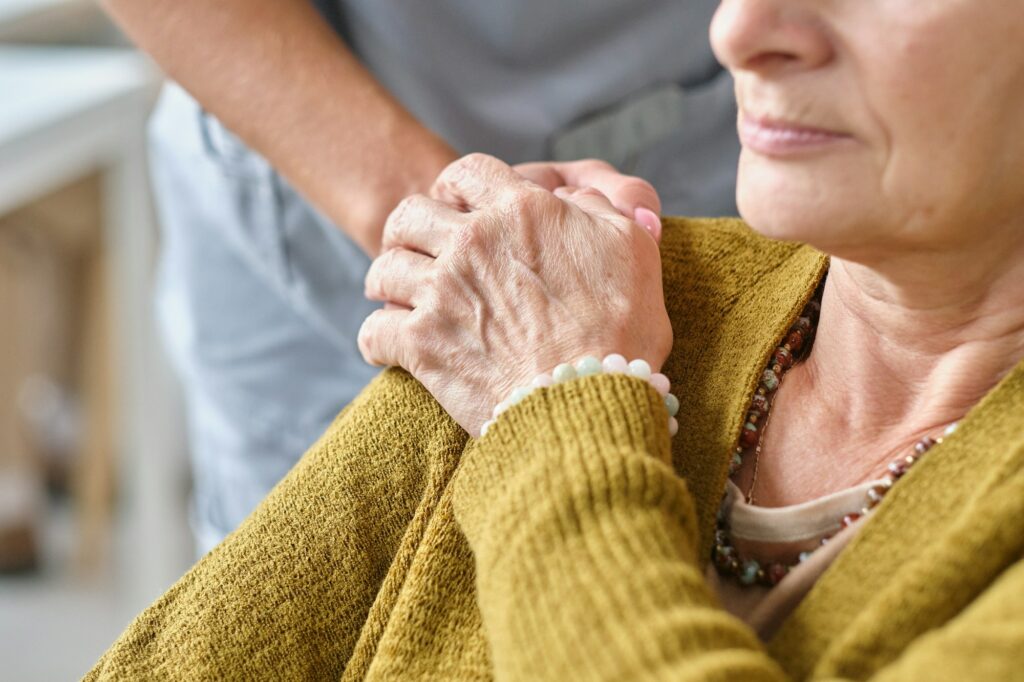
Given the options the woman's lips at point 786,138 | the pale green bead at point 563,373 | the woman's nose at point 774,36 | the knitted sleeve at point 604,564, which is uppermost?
the woman's nose at point 774,36

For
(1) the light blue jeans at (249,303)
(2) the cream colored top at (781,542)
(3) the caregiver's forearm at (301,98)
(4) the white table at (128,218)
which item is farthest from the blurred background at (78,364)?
(2) the cream colored top at (781,542)

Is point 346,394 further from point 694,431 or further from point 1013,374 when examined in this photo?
point 1013,374

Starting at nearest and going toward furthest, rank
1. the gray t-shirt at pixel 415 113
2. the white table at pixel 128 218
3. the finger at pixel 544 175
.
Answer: the finger at pixel 544 175 < the gray t-shirt at pixel 415 113 < the white table at pixel 128 218

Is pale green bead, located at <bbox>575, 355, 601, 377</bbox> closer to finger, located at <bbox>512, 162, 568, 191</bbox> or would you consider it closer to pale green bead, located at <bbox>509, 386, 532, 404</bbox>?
pale green bead, located at <bbox>509, 386, 532, 404</bbox>

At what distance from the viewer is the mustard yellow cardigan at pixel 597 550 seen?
656 millimetres

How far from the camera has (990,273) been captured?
2.59 feet

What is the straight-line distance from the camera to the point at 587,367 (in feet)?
2.70

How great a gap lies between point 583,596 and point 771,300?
13.1 inches

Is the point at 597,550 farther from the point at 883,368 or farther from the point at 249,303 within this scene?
the point at 249,303

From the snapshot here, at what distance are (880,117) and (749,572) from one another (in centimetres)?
31

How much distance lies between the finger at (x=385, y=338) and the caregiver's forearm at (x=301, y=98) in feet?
0.60

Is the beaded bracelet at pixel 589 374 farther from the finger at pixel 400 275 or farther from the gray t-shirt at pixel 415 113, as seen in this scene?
the gray t-shirt at pixel 415 113

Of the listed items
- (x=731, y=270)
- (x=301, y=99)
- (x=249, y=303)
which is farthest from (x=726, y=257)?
(x=249, y=303)

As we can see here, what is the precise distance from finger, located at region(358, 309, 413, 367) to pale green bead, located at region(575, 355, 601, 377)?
0.50 ft
